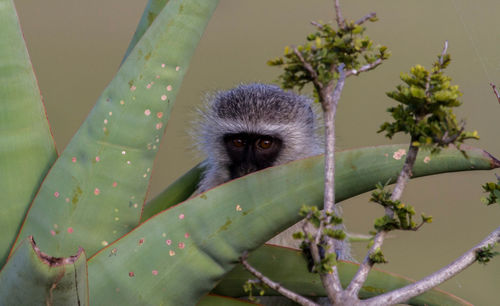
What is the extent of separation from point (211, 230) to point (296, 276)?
180 millimetres

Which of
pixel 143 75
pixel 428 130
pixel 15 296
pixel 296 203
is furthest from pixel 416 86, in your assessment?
pixel 15 296

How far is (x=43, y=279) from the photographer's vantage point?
0.58 meters

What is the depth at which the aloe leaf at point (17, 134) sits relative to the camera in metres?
0.79

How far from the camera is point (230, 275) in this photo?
0.84m

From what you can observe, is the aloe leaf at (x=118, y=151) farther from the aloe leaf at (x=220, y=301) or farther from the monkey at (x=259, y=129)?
the monkey at (x=259, y=129)

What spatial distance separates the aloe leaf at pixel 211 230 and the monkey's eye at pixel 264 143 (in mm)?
1158

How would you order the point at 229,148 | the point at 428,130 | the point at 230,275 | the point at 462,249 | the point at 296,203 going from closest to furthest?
the point at 428,130, the point at 296,203, the point at 230,275, the point at 229,148, the point at 462,249

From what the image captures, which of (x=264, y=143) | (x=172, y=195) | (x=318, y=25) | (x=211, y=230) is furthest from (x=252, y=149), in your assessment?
(x=318, y=25)

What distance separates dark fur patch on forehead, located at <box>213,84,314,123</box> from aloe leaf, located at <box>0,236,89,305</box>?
4.24ft

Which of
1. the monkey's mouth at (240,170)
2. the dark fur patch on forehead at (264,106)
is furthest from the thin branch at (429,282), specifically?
the dark fur patch on forehead at (264,106)

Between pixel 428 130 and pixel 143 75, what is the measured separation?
0.38 meters

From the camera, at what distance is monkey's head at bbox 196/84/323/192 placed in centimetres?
187

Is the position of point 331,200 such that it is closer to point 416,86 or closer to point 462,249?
point 416,86

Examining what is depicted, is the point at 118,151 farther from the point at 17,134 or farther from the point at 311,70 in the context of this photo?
the point at 311,70
